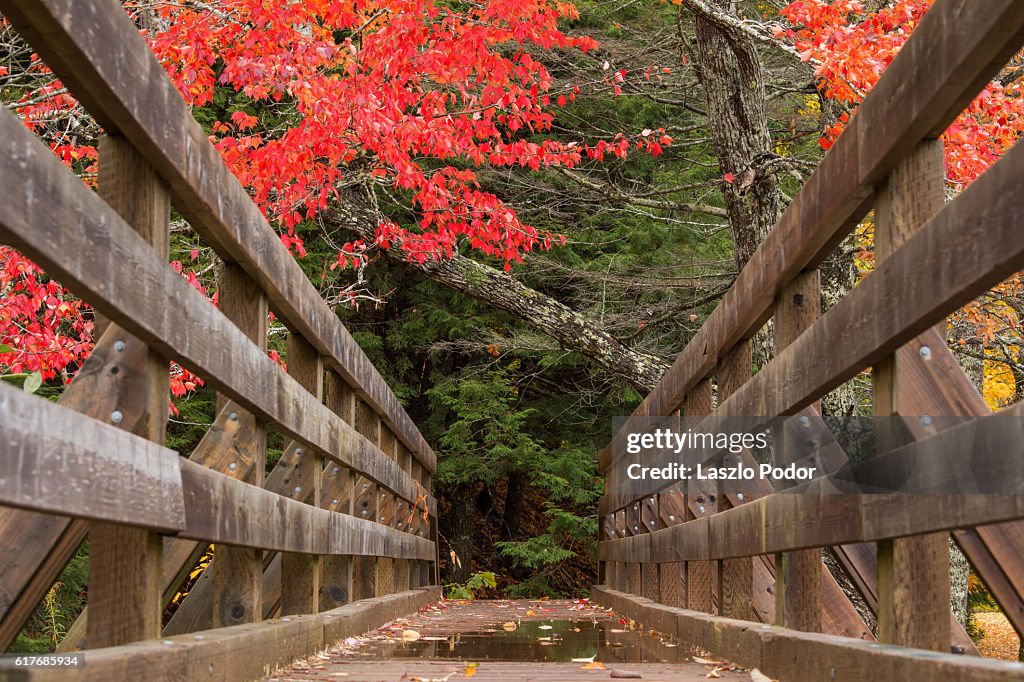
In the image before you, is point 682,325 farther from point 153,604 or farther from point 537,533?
point 153,604

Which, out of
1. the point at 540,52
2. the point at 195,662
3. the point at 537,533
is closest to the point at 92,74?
the point at 195,662

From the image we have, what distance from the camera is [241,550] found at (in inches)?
153

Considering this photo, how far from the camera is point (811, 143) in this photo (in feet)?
46.5

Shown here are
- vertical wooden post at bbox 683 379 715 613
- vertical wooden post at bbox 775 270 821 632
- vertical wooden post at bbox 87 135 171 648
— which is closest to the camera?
vertical wooden post at bbox 87 135 171 648

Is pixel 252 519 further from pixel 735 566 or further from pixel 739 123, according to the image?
pixel 739 123

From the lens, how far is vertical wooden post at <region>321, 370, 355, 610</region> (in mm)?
6281

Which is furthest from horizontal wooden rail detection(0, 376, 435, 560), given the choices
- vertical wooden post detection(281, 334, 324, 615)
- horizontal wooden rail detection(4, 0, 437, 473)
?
vertical wooden post detection(281, 334, 324, 615)

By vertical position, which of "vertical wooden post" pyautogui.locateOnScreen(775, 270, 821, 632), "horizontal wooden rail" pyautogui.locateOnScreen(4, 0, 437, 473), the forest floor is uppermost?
"horizontal wooden rail" pyautogui.locateOnScreen(4, 0, 437, 473)

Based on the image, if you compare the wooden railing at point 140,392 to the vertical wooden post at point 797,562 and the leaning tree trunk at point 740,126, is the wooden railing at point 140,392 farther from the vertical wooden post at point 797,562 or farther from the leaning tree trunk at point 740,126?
the leaning tree trunk at point 740,126

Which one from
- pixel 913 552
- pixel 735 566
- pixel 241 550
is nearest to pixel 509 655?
pixel 735 566

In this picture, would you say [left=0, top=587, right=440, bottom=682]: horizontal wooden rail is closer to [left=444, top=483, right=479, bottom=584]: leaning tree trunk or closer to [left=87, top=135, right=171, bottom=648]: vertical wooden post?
[left=87, top=135, right=171, bottom=648]: vertical wooden post

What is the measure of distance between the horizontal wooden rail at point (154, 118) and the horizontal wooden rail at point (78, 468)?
0.70 metres

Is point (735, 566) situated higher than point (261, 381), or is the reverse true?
point (261, 381)

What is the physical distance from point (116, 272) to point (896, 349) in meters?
1.74
